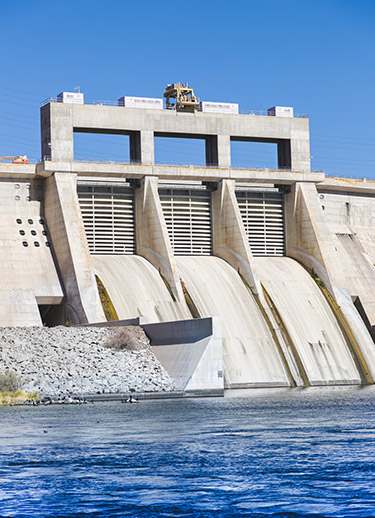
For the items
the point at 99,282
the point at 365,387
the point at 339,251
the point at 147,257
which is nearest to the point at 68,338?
the point at 99,282

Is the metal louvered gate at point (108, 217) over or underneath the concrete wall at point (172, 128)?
underneath

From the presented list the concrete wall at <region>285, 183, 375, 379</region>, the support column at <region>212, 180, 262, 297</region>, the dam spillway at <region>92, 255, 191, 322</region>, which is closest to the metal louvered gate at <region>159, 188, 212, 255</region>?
the support column at <region>212, 180, 262, 297</region>

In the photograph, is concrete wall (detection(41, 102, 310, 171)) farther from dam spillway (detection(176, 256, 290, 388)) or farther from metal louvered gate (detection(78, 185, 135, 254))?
dam spillway (detection(176, 256, 290, 388))

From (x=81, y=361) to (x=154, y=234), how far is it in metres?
17.1

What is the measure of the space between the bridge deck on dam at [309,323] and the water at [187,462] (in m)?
20.5

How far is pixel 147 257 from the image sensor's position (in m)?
65.6

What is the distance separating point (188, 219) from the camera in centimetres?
6919

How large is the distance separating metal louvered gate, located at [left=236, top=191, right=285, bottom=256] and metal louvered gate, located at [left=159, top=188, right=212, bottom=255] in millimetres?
3138

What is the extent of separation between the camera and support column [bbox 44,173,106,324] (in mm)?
59375

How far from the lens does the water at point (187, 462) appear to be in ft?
70.3

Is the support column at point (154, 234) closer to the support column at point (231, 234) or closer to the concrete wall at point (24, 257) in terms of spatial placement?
the support column at point (231, 234)

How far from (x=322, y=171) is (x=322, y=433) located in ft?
142

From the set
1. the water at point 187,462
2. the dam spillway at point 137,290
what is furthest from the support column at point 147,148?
the water at point 187,462

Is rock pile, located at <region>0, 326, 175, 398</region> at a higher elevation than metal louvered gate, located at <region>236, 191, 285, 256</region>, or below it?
below
